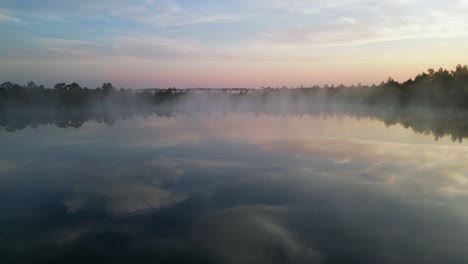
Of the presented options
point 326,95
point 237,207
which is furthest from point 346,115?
point 326,95

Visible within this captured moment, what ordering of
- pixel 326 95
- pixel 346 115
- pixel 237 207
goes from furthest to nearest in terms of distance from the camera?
pixel 326 95, pixel 346 115, pixel 237 207

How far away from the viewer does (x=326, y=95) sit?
4085 inches

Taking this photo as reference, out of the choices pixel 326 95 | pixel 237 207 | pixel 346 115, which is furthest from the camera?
pixel 326 95

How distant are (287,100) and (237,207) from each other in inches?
4123

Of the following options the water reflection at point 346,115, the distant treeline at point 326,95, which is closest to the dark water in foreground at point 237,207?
the water reflection at point 346,115

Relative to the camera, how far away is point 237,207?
8.66 m

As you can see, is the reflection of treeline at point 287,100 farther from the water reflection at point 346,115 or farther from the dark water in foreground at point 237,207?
the dark water in foreground at point 237,207

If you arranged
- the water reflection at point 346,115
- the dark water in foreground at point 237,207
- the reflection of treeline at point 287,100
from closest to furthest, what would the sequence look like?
the dark water in foreground at point 237,207 → the water reflection at point 346,115 → the reflection of treeline at point 287,100

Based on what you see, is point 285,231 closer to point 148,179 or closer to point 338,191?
point 338,191

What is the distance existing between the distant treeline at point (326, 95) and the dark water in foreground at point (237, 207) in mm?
41160

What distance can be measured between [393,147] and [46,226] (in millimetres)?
16003

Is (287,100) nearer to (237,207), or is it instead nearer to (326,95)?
(326,95)

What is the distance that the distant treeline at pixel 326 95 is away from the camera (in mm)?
51559

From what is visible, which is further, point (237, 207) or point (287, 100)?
point (287, 100)
